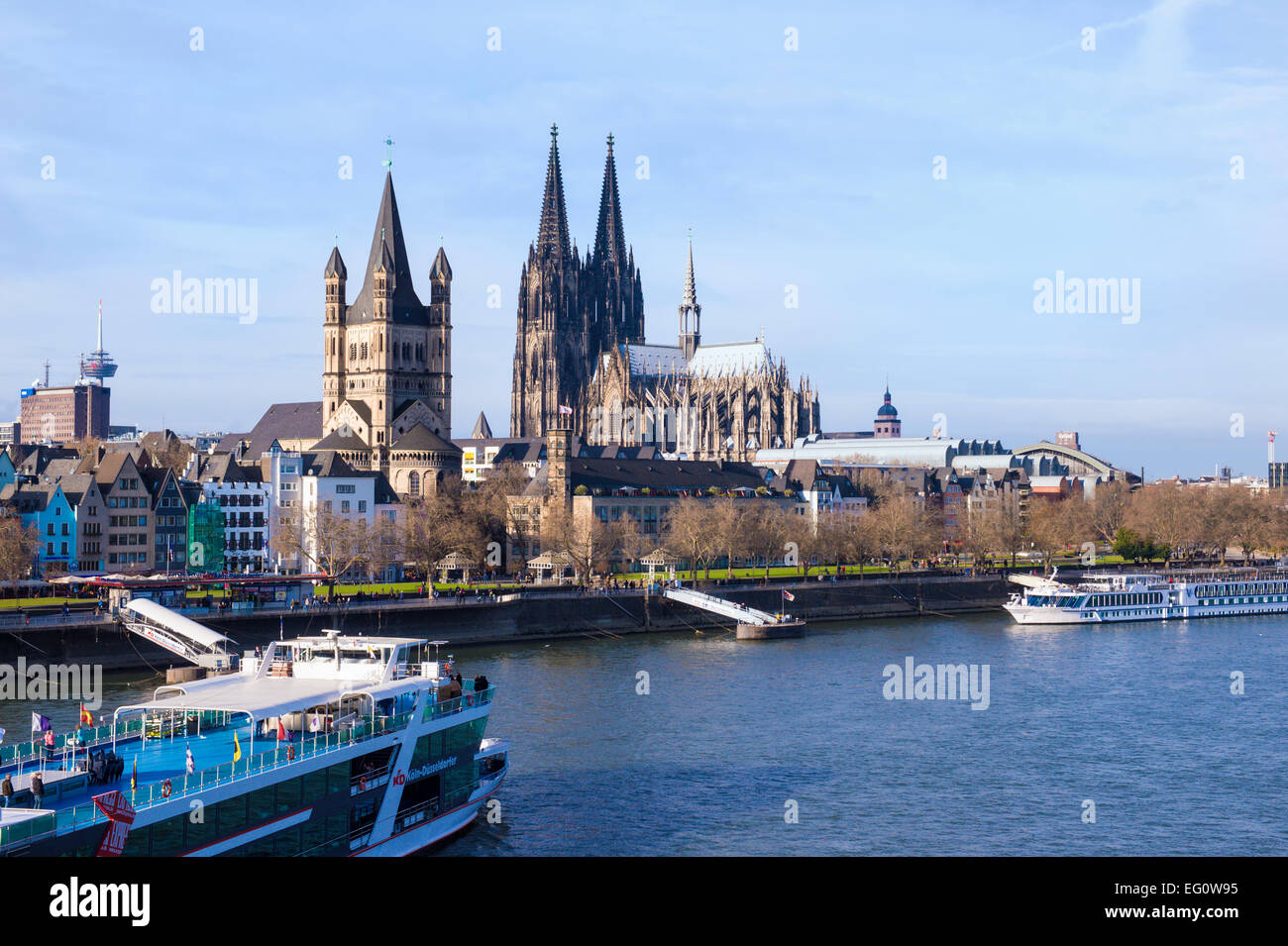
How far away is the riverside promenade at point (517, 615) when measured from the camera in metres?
64.4

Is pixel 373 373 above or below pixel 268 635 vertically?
above

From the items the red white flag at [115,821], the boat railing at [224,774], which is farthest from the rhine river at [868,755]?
the red white flag at [115,821]

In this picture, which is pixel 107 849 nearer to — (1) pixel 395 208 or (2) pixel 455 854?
(2) pixel 455 854

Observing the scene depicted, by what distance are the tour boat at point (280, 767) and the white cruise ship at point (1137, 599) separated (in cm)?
6947

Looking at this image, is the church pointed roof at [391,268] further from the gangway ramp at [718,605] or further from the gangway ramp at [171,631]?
the gangway ramp at [171,631]

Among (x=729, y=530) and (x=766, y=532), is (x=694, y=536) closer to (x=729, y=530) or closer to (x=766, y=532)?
(x=729, y=530)

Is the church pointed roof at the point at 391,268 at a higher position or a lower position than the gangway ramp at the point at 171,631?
higher

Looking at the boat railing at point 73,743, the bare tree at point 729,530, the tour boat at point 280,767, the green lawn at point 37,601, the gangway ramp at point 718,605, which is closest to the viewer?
the tour boat at point 280,767

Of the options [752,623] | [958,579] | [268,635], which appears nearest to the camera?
[268,635]

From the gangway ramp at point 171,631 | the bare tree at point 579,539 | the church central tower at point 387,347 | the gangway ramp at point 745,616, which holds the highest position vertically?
the church central tower at point 387,347

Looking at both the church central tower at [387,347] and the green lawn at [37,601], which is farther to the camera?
the church central tower at [387,347]
